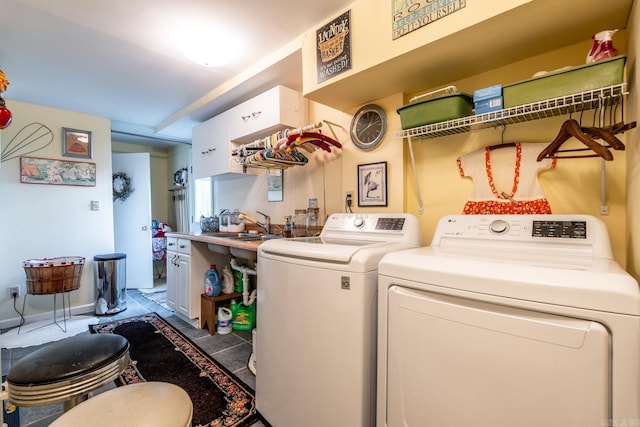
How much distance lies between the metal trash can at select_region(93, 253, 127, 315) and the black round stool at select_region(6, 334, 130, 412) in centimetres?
271

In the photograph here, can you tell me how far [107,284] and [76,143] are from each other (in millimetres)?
1705

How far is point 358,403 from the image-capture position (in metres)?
1.13

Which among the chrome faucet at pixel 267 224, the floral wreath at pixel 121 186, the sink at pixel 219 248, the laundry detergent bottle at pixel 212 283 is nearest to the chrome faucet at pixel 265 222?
the chrome faucet at pixel 267 224

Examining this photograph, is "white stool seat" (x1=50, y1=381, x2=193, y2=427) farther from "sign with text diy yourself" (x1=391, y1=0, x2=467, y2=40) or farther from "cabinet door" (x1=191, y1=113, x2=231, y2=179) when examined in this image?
"cabinet door" (x1=191, y1=113, x2=231, y2=179)

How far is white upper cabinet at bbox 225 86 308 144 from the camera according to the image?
2.39 m

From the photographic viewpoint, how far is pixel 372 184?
201 centimetres

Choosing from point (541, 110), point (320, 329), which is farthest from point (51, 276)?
point (541, 110)

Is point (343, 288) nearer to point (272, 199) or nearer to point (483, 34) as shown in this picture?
point (483, 34)

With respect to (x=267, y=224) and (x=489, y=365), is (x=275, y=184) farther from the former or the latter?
(x=489, y=365)

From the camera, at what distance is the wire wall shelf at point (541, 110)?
102cm

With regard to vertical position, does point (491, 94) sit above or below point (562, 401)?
above

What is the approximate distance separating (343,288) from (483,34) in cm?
121

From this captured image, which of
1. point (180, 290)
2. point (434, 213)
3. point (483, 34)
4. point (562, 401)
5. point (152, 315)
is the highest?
point (483, 34)

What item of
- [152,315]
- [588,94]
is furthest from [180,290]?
[588,94]
